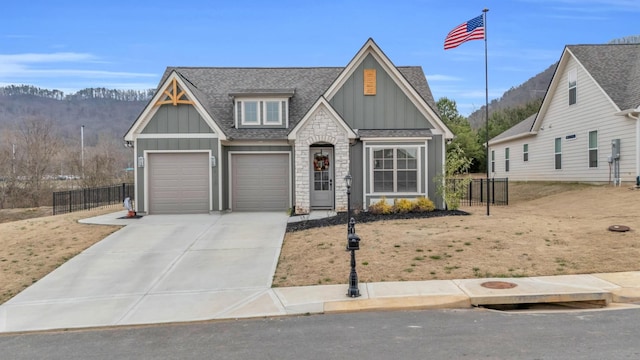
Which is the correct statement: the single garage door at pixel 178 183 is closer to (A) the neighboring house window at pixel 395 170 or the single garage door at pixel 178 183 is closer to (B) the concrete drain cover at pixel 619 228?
(A) the neighboring house window at pixel 395 170

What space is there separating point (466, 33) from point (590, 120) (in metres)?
8.81

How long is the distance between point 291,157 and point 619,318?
12.9 metres

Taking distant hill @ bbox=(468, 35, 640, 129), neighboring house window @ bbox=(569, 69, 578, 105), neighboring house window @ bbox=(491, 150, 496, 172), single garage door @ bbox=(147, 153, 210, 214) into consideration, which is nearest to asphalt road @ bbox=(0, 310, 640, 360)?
single garage door @ bbox=(147, 153, 210, 214)

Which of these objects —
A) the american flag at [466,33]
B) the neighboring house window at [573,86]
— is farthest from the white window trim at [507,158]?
the american flag at [466,33]

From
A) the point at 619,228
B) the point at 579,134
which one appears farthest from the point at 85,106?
the point at 619,228

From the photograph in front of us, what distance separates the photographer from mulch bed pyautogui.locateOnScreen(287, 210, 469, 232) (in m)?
13.7

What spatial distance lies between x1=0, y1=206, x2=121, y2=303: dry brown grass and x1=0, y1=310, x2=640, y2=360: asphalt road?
3.52m

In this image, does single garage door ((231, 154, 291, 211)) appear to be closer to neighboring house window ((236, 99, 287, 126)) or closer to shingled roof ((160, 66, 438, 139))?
shingled roof ((160, 66, 438, 139))

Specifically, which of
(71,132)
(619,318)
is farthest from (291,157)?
(71,132)

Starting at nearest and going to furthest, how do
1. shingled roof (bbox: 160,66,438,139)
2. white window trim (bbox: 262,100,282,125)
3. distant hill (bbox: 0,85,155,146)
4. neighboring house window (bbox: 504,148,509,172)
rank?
shingled roof (bbox: 160,66,438,139) < white window trim (bbox: 262,100,282,125) < neighboring house window (bbox: 504,148,509,172) < distant hill (bbox: 0,85,155,146)

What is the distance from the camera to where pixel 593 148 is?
2038 cm

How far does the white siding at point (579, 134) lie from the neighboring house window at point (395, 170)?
9129 millimetres

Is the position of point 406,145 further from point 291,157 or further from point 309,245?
point 309,245

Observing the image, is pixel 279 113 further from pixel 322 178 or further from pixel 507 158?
pixel 507 158
